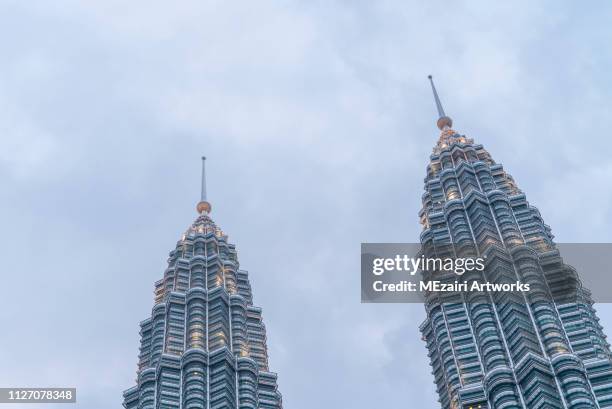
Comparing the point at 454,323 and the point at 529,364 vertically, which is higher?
the point at 454,323

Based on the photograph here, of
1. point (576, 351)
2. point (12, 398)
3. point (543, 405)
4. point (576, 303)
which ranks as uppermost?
point (576, 303)

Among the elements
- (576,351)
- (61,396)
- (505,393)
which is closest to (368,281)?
(505,393)

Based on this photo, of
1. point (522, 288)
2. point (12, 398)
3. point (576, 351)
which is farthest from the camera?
point (522, 288)

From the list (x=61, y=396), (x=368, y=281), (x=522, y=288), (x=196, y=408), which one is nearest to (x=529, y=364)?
(x=522, y=288)

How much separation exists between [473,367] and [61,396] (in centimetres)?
10699

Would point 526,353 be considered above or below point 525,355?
above

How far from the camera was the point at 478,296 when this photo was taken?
199 metres

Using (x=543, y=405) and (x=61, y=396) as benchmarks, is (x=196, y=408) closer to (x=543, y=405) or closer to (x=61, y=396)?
(x=543, y=405)

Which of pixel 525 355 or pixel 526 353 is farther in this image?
pixel 526 353

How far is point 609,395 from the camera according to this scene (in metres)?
168

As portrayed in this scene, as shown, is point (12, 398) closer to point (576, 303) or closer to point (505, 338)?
point (505, 338)

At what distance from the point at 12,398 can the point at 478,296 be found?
121686mm

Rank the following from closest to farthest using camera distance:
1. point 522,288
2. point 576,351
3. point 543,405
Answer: point 543,405 → point 576,351 → point 522,288

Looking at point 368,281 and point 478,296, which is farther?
point 478,296
